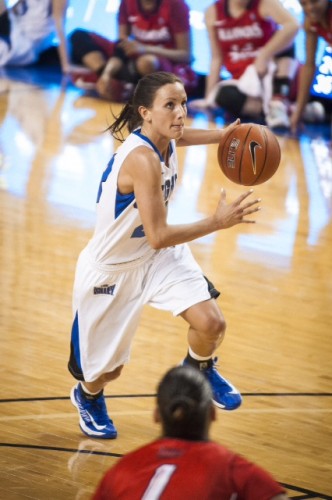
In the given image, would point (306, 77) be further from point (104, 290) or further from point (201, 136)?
point (104, 290)

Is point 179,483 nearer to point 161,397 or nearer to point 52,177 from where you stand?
point 161,397

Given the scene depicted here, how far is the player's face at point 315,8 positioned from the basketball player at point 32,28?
4.15 m

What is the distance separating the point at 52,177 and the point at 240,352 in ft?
11.8

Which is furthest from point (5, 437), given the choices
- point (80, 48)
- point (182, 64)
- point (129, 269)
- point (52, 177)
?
point (80, 48)

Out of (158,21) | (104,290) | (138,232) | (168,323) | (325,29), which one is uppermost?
(138,232)

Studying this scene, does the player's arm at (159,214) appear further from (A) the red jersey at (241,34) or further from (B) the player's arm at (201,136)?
(A) the red jersey at (241,34)

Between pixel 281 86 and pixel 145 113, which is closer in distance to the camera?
pixel 145 113

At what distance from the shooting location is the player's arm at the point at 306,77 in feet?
33.6

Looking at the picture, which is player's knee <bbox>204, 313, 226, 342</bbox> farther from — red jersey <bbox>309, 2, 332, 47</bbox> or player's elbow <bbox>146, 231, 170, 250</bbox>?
red jersey <bbox>309, 2, 332, 47</bbox>

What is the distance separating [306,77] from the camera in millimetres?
10633

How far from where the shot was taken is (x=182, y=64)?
12.0m

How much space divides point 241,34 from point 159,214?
7.78 meters

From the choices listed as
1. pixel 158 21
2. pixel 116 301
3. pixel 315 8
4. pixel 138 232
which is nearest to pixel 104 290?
pixel 116 301

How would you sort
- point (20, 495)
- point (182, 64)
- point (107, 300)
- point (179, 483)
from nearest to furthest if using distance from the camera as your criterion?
point (179, 483), point (20, 495), point (107, 300), point (182, 64)
